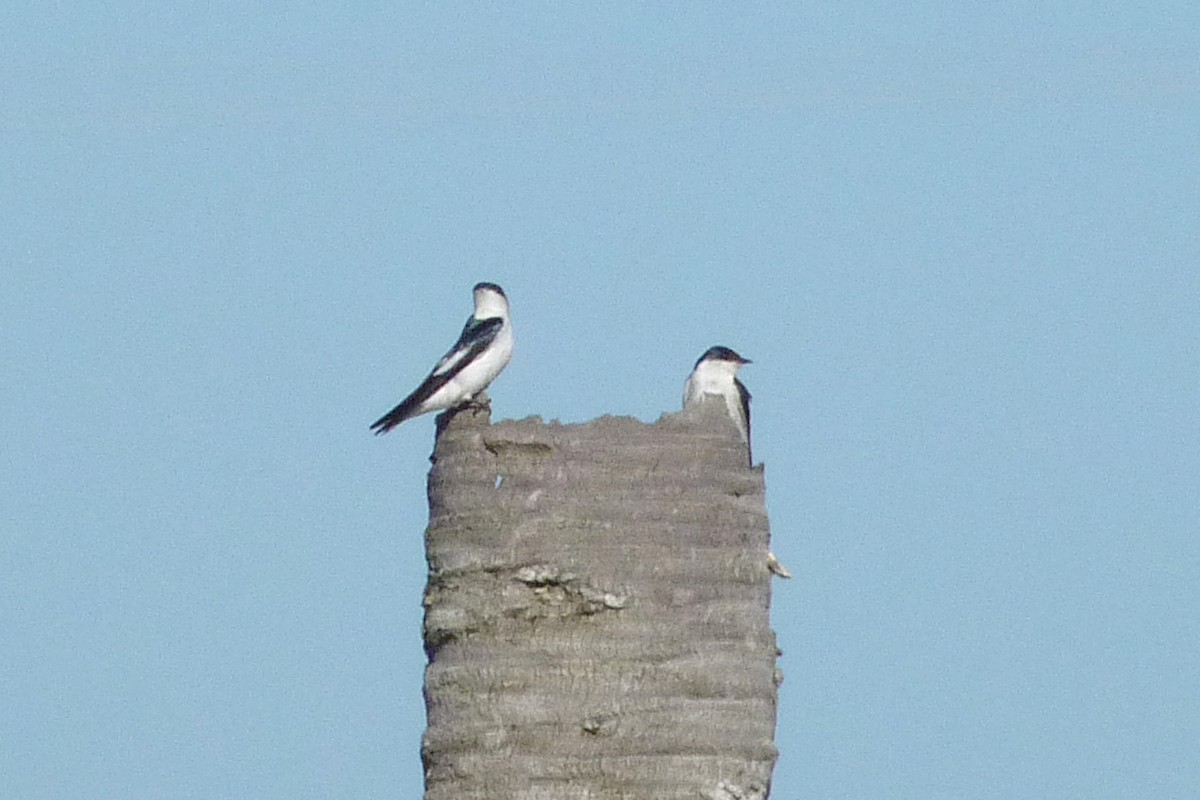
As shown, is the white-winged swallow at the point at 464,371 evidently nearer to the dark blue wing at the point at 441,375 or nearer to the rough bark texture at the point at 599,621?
the dark blue wing at the point at 441,375

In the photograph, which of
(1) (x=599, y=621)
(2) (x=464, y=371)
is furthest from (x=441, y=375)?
(1) (x=599, y=621)

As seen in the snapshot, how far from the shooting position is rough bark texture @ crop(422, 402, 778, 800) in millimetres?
9586

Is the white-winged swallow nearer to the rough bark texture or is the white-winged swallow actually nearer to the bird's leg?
the bird's leg

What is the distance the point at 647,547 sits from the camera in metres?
9.70

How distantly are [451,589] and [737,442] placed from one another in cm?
134

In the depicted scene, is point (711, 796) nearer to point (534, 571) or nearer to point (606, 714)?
point (606, 714)

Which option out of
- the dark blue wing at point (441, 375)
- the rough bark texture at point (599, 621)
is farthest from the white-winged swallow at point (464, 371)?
the rough bark texture at point (599, 621)

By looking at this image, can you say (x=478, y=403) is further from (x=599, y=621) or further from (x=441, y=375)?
(x=599, y=621)

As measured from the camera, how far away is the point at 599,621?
9633 millimetres

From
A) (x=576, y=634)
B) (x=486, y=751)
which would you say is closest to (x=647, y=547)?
(x=576, y=634)

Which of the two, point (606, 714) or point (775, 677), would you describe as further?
point (775, 677)

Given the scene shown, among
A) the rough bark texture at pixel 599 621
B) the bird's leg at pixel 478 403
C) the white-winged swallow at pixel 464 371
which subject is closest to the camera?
the rough bark texture at pixel 599 621

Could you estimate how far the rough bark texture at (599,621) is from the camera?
9586 millimetres

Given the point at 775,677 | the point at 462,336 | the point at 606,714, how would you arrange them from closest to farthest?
the point at 606,714 < the point at 775,677 < the point at 462,336
